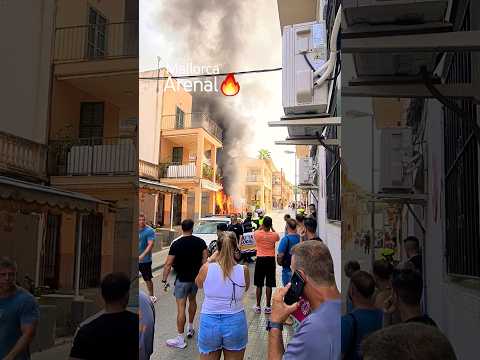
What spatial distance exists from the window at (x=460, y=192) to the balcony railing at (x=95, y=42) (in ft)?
1.87

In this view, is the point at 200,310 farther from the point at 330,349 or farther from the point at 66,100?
the point at 66,100

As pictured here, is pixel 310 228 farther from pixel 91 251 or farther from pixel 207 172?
pixel 91 251

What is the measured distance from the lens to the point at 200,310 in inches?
59.9

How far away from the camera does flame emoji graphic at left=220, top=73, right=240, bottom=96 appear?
99 centimetres

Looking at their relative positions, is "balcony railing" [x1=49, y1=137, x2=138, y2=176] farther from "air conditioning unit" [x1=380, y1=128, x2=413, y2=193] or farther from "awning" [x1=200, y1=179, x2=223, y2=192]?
"air conditioning unit" [x1=380, y1=128, x2=413, y2=193]

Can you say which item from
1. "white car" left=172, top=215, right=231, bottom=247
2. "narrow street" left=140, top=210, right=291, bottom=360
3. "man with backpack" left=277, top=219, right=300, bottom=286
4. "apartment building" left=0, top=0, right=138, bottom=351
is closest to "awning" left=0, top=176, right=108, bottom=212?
"apartment building" left=0, top=0, right=138, bottom=351

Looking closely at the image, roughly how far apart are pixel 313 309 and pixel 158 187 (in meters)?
0.40

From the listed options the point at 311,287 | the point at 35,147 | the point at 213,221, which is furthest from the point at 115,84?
the point at 311,287

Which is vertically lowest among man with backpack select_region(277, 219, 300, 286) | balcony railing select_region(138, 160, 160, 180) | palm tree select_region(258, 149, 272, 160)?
man with backpack select_region(277, 219, 300, 286)

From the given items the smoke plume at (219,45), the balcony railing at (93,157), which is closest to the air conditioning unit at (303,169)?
the smoke plume at (219,45)

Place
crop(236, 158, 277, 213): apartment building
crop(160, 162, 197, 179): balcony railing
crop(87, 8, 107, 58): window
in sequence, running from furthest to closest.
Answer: crop(236, 158, 277, 213): apartment building
crop(160, 162, 197, 179): balcony railing
crop(87, 8, 107, 58): window

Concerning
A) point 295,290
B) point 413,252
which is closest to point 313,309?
point 295,290

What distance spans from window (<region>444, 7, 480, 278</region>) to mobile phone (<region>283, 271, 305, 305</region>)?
0.35 m

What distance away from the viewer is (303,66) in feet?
3.06
